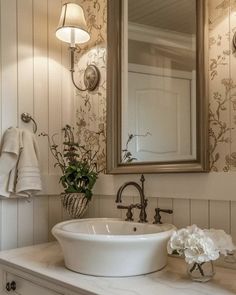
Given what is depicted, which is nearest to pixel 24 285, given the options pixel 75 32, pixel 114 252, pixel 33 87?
pixel 114 252

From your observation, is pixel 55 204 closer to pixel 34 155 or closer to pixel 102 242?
pixel 34 155

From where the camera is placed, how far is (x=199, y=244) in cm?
108

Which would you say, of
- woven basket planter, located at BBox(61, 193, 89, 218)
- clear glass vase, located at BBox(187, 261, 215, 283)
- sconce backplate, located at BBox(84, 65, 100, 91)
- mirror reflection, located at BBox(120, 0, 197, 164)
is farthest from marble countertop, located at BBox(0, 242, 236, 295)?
sconce backplate, located at BBox(84, 65, 100, 91)

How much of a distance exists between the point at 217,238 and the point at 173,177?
Result: 15.7 inches

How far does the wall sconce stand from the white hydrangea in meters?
1.02

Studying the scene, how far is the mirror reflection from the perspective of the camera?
57.1 inches

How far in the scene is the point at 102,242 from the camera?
1.13m

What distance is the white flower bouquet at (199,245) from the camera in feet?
3.52

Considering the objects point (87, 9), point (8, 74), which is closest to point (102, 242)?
point (8, 74)

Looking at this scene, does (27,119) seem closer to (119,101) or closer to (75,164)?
(75,164)

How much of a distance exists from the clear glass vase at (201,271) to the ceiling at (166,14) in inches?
35.2

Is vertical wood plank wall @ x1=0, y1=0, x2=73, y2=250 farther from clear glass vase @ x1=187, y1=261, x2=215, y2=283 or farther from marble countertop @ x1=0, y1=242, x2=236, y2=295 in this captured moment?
clear glass vase @ x1=187, y1=261, x2=215, y2=283

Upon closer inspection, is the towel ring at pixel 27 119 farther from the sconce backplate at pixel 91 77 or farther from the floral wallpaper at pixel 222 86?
the floral wallpaper at pixel 222 86

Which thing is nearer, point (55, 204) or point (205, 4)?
point (205, 4)
